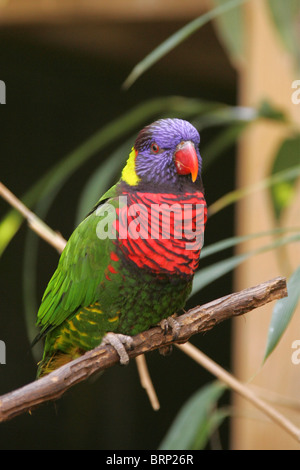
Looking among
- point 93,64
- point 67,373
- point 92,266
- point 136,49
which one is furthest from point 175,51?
point 67,373

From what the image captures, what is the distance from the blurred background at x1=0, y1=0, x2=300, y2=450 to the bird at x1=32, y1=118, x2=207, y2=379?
4 centimetres

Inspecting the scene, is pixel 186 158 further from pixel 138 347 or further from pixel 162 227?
pixel 138 347

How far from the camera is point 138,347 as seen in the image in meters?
0.46

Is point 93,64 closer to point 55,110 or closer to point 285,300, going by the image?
point 55,110

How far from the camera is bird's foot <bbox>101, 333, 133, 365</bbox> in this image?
0.43 m

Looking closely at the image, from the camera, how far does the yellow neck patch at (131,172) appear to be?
445mm

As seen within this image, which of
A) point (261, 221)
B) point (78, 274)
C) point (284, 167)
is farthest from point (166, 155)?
point (261, 221)

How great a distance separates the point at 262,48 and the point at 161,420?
3.95ft

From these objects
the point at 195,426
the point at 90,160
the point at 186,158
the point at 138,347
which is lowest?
the point at 195,426

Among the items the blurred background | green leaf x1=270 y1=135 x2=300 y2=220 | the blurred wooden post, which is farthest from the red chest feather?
the blurred wooden post

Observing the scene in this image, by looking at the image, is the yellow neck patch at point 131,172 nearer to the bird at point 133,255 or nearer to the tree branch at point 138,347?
the bird at point 133,255

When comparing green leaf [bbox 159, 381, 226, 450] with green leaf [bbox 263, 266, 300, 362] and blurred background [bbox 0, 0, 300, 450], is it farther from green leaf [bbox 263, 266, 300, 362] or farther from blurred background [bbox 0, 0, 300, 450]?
green leaf [bbox 263, 266, 300, 362]

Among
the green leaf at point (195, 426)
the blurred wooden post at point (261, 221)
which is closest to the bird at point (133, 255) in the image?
the green leaf at point (195, 426)

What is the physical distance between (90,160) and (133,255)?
2.70ft
